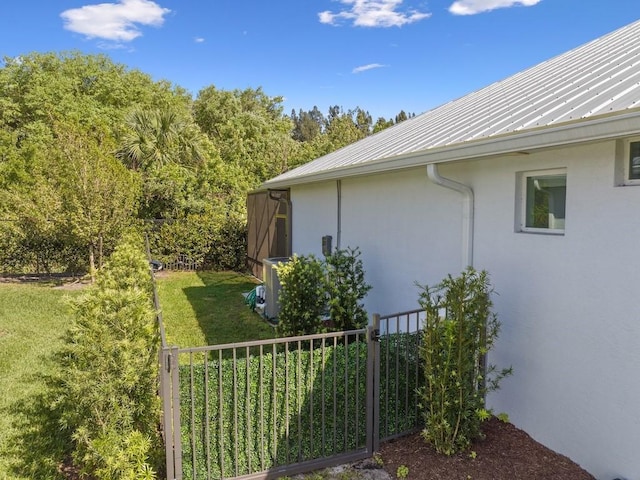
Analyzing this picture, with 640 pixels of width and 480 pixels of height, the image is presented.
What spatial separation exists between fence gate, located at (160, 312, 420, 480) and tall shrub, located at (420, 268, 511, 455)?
377 mm

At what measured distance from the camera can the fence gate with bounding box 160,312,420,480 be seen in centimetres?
324

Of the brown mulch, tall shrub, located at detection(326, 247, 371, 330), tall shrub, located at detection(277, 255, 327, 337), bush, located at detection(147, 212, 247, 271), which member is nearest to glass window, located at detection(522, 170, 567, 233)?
the brown mulch

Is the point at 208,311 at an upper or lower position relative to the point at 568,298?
lower

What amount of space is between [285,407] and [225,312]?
5874 mm

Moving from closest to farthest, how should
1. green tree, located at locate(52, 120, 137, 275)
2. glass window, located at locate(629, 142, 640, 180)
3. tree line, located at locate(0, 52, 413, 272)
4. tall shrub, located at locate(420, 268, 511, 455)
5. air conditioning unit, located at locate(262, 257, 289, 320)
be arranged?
glass window, located at locate(629, 142, 640, 180), tall shrub, located at locate(420, 268, 511, 455), air conditioning unit, located at locate(262, 257, 289, 320), green tree, located at locate(52, 120, 137, 275), tree line, located at locate(0, 52, 413, 272)

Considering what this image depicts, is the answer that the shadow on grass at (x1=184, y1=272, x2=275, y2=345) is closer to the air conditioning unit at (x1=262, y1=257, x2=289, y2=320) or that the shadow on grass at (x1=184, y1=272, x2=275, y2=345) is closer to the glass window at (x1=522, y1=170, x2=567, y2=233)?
the air conditioning unit at (x1=262, y1=257, x2=289, y2=320)

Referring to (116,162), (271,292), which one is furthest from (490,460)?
→ (116,162)

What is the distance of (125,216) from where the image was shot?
40.5 ft

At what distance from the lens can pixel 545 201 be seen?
368cm

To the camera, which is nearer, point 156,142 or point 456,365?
point 456,365

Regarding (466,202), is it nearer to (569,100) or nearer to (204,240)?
(569,100)

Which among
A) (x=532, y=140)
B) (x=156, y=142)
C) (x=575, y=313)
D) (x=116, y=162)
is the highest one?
(x=156, y=142)

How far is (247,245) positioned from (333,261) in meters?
9.30

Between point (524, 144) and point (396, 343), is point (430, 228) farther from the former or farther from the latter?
point (524, 144)
